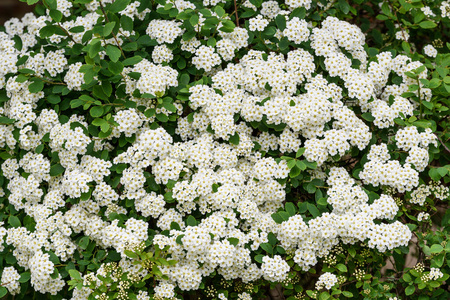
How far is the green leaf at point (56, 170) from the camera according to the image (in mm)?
3791

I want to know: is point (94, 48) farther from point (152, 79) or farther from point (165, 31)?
point (165, 31)

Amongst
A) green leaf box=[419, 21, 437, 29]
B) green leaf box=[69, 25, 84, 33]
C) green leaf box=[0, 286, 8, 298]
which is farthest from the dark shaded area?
green leaf box=[419, 21, 437, 29]

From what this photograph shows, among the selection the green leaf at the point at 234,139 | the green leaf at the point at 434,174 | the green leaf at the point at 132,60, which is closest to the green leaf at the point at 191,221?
the green leaf at the point at 234,139

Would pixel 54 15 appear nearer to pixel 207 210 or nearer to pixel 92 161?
pixel 92 161

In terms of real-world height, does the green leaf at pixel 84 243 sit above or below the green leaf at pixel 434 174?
below

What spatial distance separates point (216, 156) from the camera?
12.1 feet

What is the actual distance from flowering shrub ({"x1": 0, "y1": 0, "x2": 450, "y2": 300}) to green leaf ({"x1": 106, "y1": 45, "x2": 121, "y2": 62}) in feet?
0.06

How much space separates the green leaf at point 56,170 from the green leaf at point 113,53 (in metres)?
0.88

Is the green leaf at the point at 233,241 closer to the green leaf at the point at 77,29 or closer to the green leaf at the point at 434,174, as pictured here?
the green leaf at the point at 434,174

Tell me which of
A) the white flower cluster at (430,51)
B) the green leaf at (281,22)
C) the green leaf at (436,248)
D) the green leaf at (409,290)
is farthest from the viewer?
the white flower cluster at (430,51)

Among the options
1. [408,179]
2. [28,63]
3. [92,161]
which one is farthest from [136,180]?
[408,179]

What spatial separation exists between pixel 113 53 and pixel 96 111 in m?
0.41

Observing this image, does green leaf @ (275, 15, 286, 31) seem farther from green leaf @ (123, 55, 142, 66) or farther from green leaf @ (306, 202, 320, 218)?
green leaf @ (306, 202, 320, 218)

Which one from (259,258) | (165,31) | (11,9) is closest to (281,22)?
(165,31)
